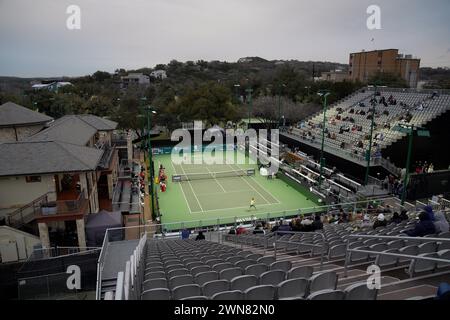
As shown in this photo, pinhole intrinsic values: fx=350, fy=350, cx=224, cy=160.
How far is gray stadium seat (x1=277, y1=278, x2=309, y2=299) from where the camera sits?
5.31m

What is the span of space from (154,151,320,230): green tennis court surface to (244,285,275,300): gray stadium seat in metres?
18.0

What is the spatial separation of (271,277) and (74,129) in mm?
25728

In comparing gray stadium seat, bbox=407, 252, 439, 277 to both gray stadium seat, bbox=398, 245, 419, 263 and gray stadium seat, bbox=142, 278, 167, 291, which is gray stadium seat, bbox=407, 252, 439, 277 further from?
gray stadium seat, bbox=142, 278, 167, 291

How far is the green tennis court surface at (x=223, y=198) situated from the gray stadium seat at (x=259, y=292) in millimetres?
18012

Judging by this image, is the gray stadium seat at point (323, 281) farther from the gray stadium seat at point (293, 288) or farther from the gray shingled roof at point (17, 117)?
the gray shingled roof at point (17, 117)

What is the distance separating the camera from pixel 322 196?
28.5m

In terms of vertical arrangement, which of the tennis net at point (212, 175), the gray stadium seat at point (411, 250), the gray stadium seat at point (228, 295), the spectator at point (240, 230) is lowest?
the tennis net at point (212, 175)

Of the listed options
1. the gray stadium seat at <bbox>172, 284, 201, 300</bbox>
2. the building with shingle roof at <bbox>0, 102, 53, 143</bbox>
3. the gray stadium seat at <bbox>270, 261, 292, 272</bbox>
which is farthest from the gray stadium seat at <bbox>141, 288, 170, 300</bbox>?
the building with shingle roof at <bbox>0, 102, 53, 143</bbox>

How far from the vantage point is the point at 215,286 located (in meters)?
5.81

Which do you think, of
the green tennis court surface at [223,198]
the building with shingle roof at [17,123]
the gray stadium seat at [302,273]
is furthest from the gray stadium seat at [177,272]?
the building with shingle roof at [17,123]

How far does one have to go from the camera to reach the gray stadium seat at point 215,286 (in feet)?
18.8

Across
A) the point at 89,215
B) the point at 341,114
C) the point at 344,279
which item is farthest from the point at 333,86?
the point at 344,279
